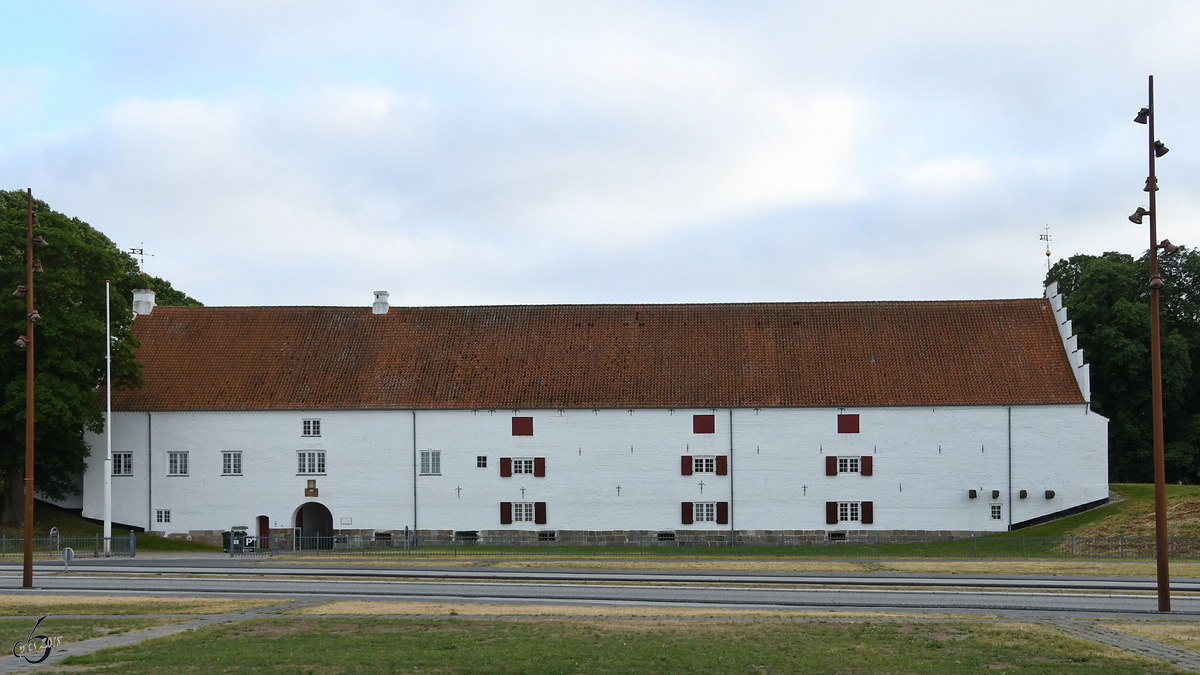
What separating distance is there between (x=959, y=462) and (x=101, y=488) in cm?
4268

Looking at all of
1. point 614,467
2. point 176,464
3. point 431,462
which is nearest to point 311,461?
point 431,462

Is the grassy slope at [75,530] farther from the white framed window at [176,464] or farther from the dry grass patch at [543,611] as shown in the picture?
the dry grass patch at [543,611]

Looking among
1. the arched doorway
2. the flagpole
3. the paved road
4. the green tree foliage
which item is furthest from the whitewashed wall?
the paved road

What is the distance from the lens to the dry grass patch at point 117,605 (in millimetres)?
24703

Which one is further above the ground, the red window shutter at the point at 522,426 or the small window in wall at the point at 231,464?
the red window shutter at the point at 522,426

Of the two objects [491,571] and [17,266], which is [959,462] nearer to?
[491,571]

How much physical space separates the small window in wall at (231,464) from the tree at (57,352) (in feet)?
18.3

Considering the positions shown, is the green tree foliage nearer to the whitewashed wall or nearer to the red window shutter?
the whitewashed wall

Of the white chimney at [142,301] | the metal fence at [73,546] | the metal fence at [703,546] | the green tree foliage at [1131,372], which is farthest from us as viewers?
the green tree foliage at [1131,372]

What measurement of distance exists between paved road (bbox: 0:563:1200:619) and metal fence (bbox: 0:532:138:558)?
330 inches

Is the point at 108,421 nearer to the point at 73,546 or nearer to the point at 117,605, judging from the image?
the point at 73,546

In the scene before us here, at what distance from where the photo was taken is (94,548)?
44.8 meters

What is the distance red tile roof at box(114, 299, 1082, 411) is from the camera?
168 feet

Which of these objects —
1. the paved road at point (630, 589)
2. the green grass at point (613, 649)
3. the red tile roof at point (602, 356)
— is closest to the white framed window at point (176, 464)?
the red tile roof at point (602, 356)
